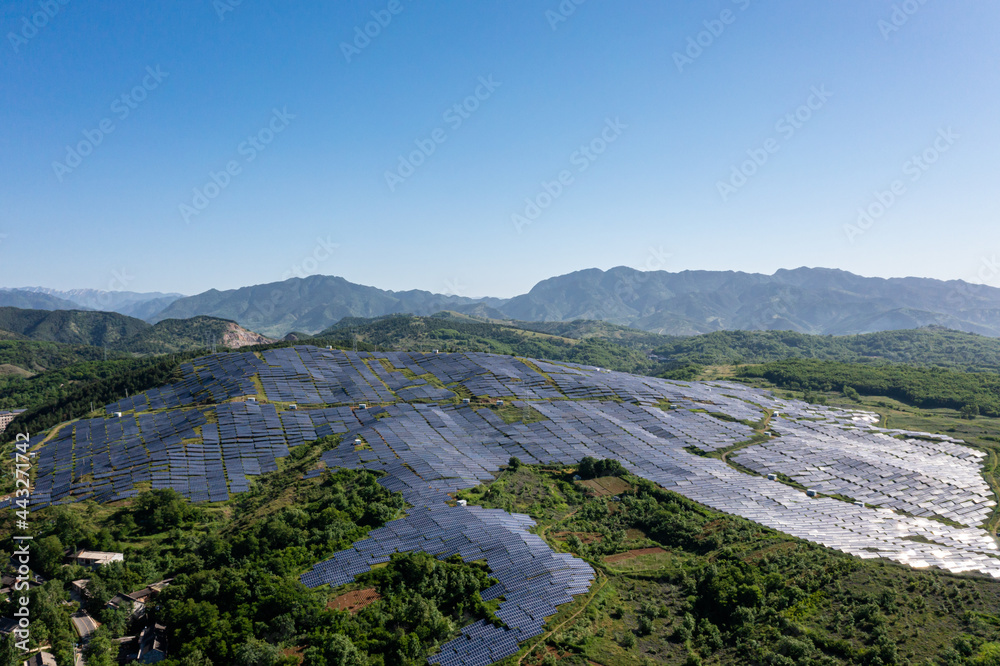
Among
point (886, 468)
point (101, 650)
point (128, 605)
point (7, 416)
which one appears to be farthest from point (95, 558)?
point (7, 416)

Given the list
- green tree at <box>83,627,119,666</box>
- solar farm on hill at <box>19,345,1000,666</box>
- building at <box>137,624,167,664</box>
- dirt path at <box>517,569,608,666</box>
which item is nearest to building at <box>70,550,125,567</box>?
green tree at <box>83,627,119,666</box>

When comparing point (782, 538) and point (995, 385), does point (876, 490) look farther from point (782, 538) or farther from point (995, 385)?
point (995, 385)

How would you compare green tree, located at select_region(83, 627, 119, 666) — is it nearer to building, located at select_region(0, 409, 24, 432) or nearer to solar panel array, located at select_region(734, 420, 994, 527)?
solar panel array, located at select_region(734, 420, 994, 527)

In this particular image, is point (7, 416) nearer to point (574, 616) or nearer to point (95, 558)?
point (95, 558)

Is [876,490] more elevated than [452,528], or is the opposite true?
[452,528]

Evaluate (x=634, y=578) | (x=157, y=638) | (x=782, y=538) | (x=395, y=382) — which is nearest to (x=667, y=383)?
(x=395, y=382)

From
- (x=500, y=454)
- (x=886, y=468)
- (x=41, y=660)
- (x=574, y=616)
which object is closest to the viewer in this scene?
(x=41, y=660)

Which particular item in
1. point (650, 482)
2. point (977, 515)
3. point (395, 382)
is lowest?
point (977, 515)
